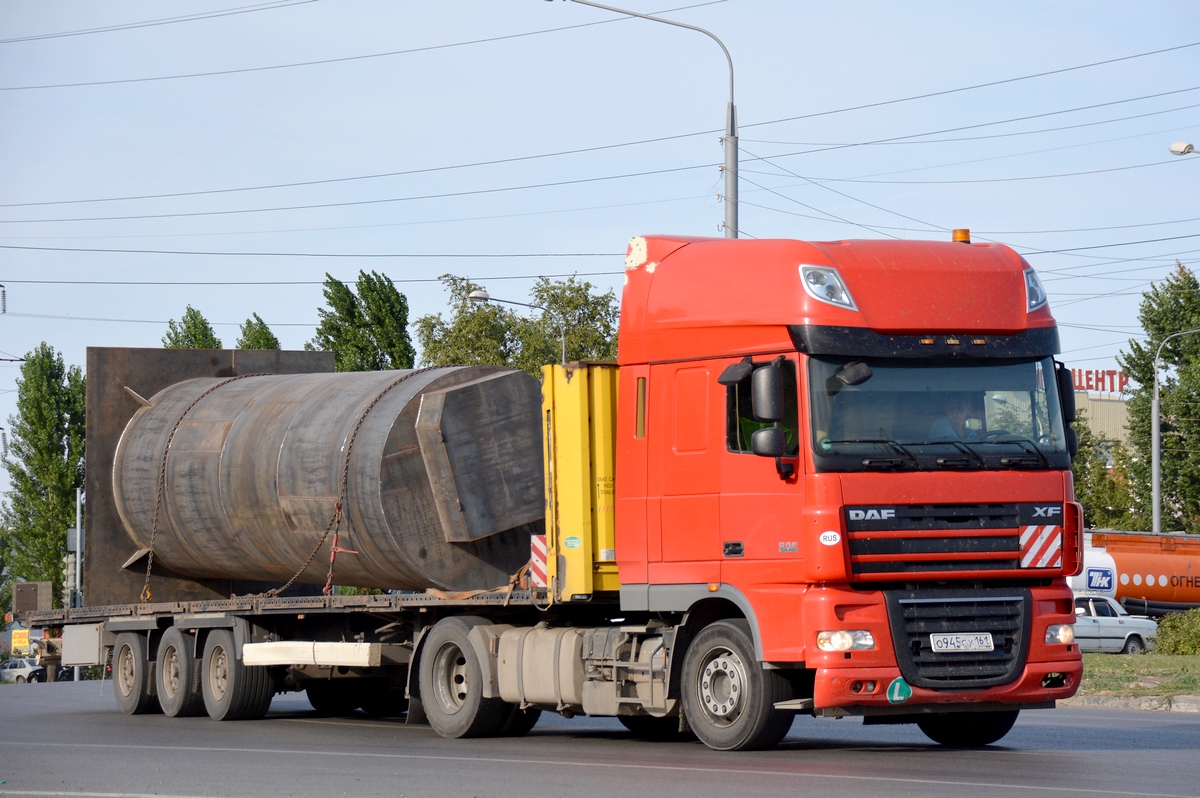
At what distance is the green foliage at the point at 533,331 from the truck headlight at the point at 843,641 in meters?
26.8

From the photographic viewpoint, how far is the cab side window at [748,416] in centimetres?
1098

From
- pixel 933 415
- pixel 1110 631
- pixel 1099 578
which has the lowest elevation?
pixel 1110 631

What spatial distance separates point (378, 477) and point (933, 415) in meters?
5.75

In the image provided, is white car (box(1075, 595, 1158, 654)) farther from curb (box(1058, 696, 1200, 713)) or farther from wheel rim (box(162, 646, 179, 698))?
wheel rim (box(162, 646, 179, 698))

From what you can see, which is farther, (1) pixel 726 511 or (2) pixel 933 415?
(1) pixel 726 511

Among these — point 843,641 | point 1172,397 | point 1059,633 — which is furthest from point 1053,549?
point 1172,397

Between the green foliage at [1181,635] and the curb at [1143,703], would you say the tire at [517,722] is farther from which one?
the green foliage at [1181,635]

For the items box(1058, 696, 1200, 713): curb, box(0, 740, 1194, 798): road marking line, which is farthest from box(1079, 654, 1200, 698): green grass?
box(0, 740, 1194, 798): road marking line

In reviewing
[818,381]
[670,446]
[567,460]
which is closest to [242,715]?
[567,460]

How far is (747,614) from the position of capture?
11.2 metres

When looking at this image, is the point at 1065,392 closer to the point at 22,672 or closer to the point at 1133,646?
the point at 1133,646

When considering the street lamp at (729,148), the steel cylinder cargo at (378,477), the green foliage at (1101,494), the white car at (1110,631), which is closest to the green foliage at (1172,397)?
the green foliage at (1101,494)

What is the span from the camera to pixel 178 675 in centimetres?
1794

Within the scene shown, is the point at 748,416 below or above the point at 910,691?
above
